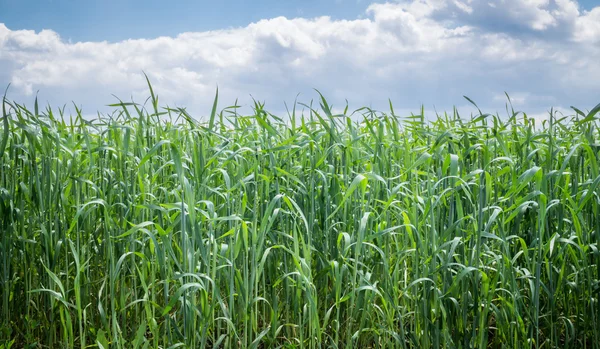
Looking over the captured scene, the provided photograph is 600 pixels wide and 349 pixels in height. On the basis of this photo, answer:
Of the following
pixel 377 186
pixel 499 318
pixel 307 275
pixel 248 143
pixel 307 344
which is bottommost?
pixel 307 344

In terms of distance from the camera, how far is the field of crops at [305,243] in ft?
7.41

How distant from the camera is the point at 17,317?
2971 millimetres

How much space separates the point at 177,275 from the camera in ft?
6.72

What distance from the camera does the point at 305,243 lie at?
8.82 feet

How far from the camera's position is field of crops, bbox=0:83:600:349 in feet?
7.41

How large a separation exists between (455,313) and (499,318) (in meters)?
0.18

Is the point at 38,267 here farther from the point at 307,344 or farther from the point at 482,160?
the point at 482,160

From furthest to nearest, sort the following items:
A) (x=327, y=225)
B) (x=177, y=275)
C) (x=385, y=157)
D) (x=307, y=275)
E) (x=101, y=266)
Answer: (x=101, y=266)
(x=385, y=157)
(x=327, y=225)
(x=307, y=275)
(x=177, y=275)

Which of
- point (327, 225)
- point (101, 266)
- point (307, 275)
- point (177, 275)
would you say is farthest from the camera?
point (101, 266)

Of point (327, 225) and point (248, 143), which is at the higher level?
point (248, 143)

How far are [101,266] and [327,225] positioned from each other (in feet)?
4.07

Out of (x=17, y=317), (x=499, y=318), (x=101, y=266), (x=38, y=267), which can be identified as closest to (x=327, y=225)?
(x=499, y=318)

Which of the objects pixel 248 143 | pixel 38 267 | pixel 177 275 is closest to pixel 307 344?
pixel 177 275

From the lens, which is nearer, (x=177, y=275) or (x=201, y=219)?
(x=177, y=275)
